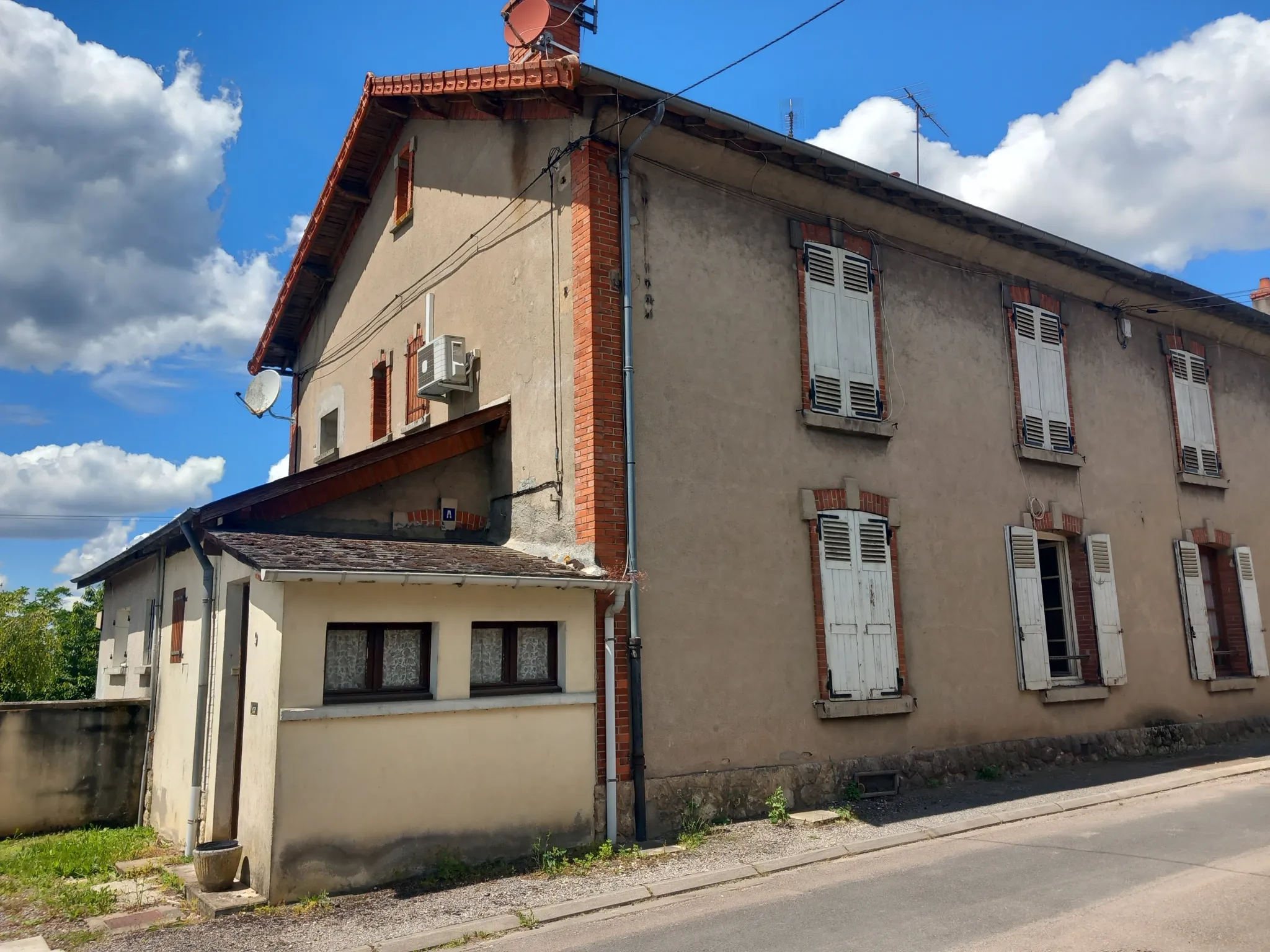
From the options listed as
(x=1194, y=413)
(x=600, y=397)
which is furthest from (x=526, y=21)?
(x=1194, y=413)

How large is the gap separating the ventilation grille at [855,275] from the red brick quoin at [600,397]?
9.87 feet

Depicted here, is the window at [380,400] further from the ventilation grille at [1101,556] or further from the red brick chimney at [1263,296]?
the red brick chimney at [1263,296]

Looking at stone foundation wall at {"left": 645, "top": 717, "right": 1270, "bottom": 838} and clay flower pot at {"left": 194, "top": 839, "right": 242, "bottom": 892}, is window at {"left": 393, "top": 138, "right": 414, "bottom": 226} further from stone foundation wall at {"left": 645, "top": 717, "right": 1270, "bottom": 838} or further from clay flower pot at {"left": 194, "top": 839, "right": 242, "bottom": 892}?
clay flower pot at {"left": 194, "top": 839, "right": 242, "bottom": 892}

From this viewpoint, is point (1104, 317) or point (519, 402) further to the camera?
point (1104, 317)

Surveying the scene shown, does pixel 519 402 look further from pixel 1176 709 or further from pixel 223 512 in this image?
pixel 1176 709

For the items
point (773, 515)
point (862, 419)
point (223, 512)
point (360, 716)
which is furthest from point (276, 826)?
point (862, 419)

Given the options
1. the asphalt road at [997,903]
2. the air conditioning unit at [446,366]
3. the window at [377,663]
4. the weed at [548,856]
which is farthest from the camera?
the air conditioning unit at [446,366]

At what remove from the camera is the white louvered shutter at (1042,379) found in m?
11.8

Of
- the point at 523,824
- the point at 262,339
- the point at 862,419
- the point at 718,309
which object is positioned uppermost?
the point at 262,339

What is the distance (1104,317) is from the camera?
43.4ft

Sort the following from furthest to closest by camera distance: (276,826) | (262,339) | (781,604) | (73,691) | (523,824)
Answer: (73,691) < (262,339) < (781,604) < (523,824) < (276,826)

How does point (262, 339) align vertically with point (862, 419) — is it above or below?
above

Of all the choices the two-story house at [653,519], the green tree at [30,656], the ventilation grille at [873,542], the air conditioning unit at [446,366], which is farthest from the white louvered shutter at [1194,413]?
the green tree at [30,656]

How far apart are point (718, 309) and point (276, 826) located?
5872mm
